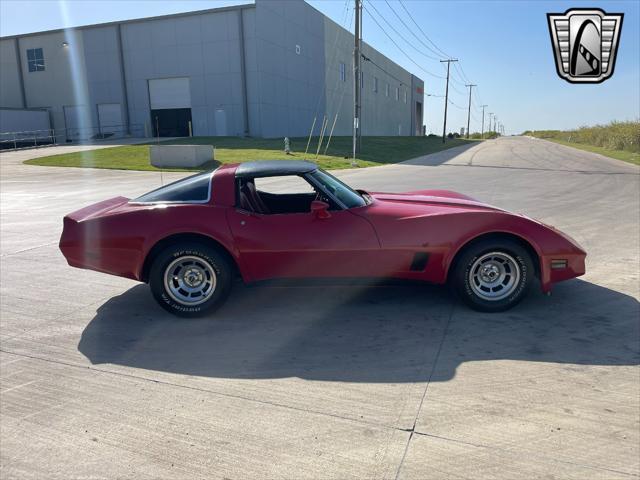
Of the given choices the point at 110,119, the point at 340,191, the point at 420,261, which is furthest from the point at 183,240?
the point at 110,119

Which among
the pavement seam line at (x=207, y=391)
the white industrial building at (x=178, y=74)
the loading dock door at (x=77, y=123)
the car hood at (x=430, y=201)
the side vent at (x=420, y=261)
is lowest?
the pavement seam line at (x=207, y=391)

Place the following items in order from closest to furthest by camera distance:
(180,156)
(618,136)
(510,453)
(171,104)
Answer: (510,453) < (180,156) < (618,136) < (171,104)

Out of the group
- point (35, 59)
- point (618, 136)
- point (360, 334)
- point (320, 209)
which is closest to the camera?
point (360, 334)

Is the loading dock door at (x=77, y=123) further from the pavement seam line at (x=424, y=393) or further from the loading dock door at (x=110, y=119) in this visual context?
the pavement seam line at (x=424, y=393)

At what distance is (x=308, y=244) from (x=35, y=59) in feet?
156

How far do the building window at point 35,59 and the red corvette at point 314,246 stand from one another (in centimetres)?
4577

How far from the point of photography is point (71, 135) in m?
41.8

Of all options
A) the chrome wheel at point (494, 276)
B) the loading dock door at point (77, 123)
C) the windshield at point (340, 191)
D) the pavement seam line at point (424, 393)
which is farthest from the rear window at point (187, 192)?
the loading dock door at point (77, 123)

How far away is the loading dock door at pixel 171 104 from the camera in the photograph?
3800 centimetres

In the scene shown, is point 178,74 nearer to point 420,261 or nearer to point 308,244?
point 308,244

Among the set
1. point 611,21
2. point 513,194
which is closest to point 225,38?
point 513,194

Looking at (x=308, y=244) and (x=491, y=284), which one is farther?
(x=491, y=284)

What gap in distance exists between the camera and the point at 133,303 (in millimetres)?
4902

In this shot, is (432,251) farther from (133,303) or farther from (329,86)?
(329,86)
